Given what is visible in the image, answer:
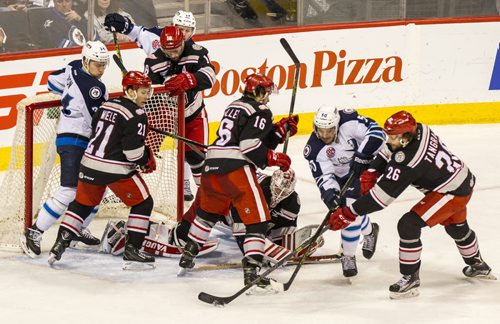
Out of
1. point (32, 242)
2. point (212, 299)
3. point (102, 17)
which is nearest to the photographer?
point (212, 299)

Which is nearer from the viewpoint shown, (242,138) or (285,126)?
(242,138)

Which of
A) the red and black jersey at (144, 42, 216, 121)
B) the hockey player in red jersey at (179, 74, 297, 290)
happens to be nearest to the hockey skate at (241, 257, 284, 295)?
the hockey player in red jersey at (179, 74, 297, 290)

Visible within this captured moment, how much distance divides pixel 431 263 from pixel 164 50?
1.89 metres

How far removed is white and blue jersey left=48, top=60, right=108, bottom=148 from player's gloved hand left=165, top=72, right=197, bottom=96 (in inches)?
21.0

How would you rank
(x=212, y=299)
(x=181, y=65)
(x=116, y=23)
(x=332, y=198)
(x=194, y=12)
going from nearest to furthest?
(x=212, y=299) < (x=332, y=198) < (x=181, y=65) < (x=116, y=23) < (x=194, y=12)

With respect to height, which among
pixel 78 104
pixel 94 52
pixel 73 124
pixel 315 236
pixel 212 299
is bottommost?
pixel 212 299

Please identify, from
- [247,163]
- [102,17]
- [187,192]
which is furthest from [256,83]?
[102,17]

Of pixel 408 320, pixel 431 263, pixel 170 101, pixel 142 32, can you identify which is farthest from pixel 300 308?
pixel 142 32

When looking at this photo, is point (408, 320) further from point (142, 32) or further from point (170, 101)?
point (142, 32)

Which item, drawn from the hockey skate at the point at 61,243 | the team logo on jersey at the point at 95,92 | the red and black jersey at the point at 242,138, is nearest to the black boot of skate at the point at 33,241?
the hockey skate at the point at 61,243

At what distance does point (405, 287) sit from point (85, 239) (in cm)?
179

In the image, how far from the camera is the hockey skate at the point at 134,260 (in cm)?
593

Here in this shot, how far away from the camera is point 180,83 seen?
648 cm

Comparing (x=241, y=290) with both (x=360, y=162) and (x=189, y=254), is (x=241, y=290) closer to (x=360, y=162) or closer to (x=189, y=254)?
(x=189, y=254)
